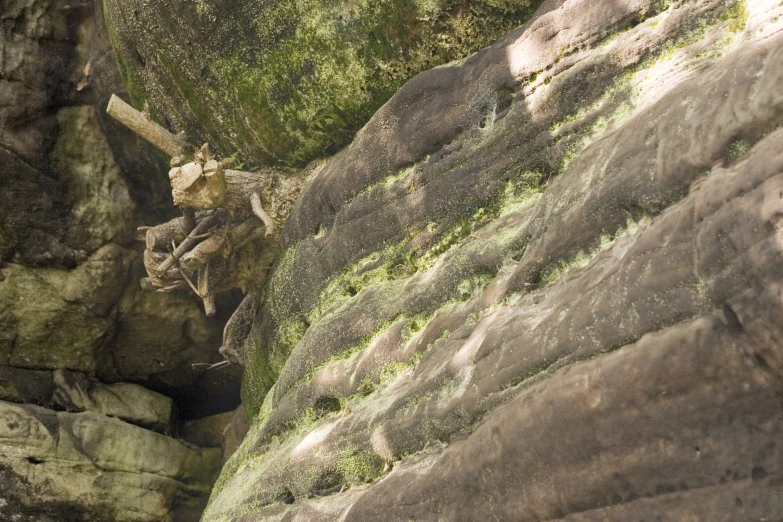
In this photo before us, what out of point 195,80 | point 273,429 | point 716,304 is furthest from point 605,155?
point 195,80

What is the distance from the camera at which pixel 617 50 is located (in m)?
4.57

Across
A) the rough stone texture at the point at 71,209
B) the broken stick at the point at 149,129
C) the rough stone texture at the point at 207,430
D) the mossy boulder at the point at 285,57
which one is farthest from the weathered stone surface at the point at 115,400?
the mossy boulder at the point at 285,57

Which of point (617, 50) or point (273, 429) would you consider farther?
point (273, 429)

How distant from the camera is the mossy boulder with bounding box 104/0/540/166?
240 inches

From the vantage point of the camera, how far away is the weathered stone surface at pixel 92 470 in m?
8.71

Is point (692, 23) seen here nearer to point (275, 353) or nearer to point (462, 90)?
point (462, 90)

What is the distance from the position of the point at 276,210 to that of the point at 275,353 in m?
1.36

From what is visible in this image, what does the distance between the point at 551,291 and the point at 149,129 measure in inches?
206

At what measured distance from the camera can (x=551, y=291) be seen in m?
3.82

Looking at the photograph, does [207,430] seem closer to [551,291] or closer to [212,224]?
[212,224]

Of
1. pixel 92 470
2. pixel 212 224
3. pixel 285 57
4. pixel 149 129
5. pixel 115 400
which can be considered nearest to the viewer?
pixel 285 57

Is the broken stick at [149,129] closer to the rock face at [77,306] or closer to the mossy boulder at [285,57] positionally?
the mossy boulder at [285,57]

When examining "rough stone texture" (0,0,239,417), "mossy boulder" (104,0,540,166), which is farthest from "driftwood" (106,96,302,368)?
"rough stone texture" (0,0,239,417)

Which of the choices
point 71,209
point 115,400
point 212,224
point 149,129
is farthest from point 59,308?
point 212,224
